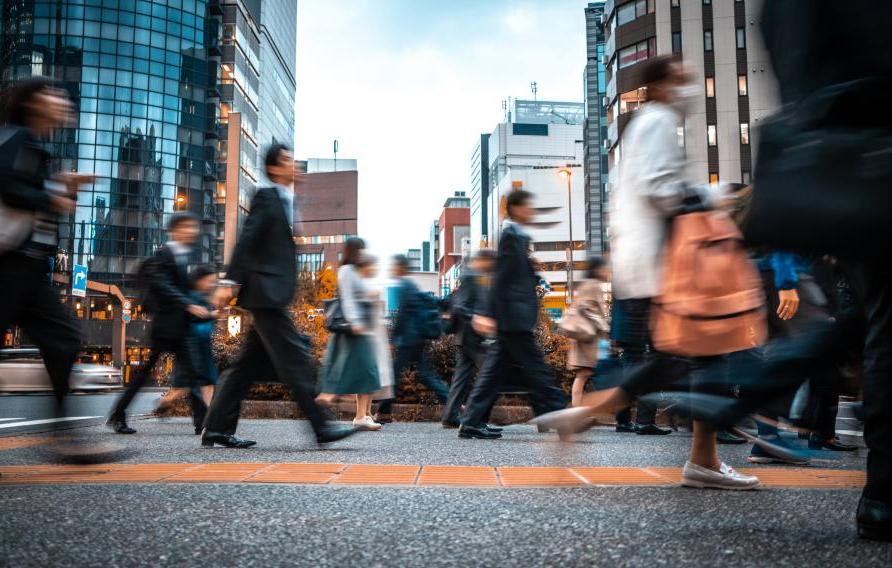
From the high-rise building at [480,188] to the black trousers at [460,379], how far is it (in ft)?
434

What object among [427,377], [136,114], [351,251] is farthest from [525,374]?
[136,114]

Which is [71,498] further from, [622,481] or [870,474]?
[870,474]

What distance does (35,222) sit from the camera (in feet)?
11.1

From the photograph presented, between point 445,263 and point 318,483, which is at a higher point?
point 445,263

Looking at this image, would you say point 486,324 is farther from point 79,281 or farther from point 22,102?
point 79,281

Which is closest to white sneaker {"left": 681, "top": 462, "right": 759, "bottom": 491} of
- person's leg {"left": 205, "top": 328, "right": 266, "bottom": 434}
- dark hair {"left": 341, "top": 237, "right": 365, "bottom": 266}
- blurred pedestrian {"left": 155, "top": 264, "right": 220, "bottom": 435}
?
person's leg {"left": 205, "top": 328, "right": 266, "bottom": 434}

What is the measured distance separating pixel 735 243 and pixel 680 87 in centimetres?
87

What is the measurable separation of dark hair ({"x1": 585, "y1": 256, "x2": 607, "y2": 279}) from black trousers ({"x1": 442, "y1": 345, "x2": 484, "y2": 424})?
1362 mm

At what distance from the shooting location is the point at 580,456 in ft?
16.3

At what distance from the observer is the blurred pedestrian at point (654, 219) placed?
3.14 meters

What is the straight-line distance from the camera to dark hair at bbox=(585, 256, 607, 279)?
7.44 metres

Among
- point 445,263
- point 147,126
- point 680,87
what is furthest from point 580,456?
point 445,263

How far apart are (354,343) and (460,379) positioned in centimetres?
116

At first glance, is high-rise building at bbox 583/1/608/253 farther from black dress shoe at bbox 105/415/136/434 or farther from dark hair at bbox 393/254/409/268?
black dress shoe at bbox 105/415/136/434
